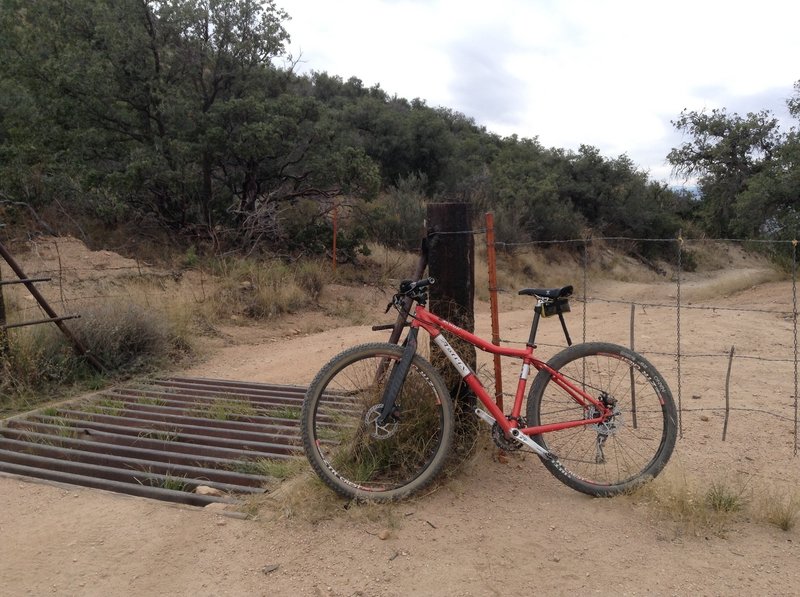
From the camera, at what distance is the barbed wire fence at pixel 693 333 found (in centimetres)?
580

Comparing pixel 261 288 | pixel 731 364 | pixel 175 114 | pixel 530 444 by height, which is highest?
pixel 175 114

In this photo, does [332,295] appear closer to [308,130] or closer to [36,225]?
[308,130]

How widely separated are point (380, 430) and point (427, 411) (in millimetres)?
278

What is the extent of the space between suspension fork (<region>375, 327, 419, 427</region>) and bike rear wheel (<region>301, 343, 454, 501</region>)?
45 mm

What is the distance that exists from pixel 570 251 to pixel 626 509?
19926 millimetres

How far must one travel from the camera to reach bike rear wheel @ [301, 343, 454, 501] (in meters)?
3.39

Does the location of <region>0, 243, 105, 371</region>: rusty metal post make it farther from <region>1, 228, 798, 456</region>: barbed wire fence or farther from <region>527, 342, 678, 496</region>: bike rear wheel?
<region>527, 342, 678, 496</region>: bike rear wheel

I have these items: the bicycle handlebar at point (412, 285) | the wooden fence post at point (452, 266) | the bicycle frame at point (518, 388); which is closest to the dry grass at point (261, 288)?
the wooden fence post at point (452, 266)

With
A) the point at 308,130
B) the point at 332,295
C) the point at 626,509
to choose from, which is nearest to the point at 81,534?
the point at 626,509

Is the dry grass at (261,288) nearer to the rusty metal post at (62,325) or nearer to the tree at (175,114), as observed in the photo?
the tree at (175,114)

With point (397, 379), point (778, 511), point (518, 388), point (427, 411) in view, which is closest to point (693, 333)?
point (778, 511)

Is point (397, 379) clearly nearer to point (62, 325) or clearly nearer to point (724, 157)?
point (62, 325)

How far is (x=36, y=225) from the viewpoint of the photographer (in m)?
13.2

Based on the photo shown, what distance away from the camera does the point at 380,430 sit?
3.52 metres
